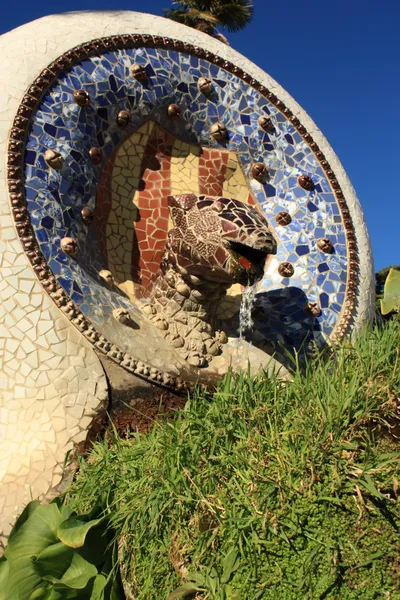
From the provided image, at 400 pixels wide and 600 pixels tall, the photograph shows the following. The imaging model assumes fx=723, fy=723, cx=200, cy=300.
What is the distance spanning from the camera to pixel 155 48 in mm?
5602

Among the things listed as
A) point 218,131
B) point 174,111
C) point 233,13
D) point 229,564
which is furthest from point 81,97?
point 233,13

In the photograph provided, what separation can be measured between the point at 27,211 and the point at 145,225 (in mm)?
1270

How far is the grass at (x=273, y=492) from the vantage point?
2.69 m

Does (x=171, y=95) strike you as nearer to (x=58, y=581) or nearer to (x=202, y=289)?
(x=202, y=289)

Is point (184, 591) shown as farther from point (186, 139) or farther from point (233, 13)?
point (233, 13)

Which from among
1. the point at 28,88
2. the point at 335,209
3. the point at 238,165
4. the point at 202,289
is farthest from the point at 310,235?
the point at 28,88

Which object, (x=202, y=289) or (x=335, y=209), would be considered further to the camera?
(x=335, y=209)

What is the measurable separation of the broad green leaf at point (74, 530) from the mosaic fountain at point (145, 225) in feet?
2.46

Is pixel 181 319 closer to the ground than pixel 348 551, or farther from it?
farther from it

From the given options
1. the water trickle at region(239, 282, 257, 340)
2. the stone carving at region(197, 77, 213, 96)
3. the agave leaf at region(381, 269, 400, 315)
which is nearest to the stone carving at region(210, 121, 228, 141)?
the stone carving at region(197, 77, 213, 96)

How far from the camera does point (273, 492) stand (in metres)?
2.87

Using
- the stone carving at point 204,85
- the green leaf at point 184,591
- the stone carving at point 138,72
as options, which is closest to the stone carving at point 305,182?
the stone carving at point 204,85

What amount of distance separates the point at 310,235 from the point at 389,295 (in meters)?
2.02

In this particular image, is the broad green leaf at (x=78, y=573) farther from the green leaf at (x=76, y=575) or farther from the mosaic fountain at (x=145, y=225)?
the mosaic fountain at (x=145, y=225)
